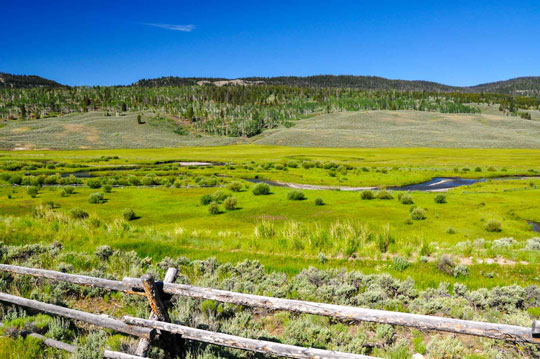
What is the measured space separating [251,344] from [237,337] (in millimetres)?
316

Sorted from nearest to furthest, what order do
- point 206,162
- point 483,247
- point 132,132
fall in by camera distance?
point 483,247
point 206,162
point 132,132

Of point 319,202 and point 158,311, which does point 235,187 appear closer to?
point 319,202

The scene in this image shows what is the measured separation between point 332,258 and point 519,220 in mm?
21363

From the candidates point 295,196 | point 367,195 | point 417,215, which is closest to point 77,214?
point 295,196

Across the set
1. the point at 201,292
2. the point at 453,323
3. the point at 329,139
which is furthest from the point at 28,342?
the point at 329,139

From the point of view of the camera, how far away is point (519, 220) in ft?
88.9

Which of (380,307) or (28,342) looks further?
(380,307)

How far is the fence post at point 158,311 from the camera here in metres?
6.15

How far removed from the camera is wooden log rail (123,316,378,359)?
5.41 meters

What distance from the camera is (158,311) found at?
6.47m

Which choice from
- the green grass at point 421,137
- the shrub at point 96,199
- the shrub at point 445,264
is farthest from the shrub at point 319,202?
the green grass at point 421,137

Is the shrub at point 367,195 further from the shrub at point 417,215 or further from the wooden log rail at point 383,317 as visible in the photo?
the wooden log rail at point 383,317

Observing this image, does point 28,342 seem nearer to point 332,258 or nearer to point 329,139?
A: point 332,258

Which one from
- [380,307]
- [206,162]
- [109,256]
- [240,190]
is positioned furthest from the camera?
[206,162]
